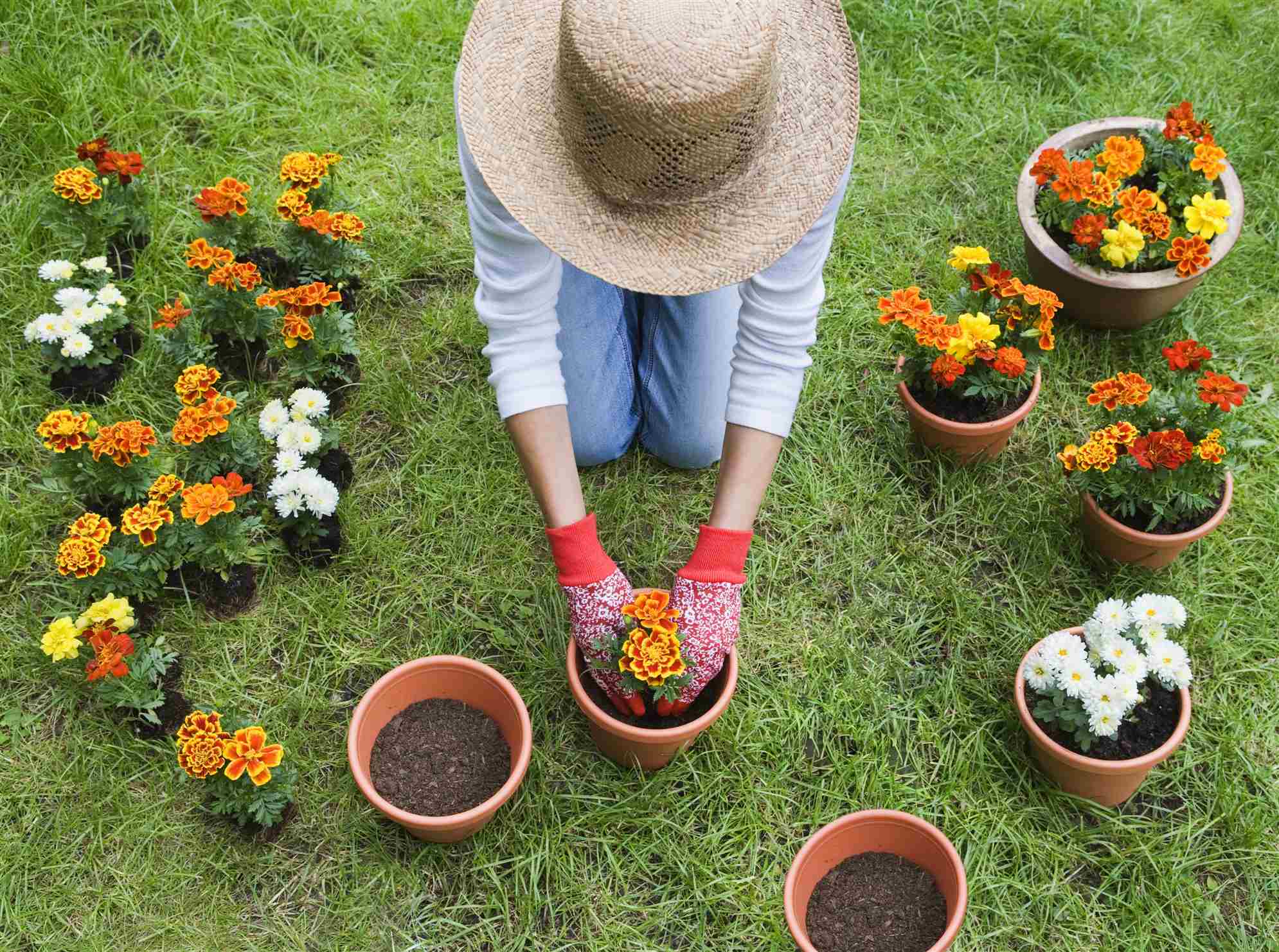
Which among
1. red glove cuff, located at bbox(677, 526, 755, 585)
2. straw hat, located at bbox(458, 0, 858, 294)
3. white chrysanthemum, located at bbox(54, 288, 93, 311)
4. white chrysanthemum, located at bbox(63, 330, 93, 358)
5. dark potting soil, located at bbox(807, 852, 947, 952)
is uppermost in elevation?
straw hat, located at bbox(458, 0, 858, 294)

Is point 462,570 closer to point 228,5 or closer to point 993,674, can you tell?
point 993,674

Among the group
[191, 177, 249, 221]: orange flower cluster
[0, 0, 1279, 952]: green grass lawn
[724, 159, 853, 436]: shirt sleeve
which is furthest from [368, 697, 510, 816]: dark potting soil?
[191, 177, 249, 221]: orange flower cluster

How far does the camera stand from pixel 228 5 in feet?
11.4

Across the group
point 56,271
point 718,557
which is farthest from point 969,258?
point 56,271

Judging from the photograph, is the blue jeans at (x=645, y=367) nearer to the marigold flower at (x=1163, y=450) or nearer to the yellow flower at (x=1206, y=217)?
the marigold flower at (x=1163, y=450)

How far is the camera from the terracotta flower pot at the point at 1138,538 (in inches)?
94.7

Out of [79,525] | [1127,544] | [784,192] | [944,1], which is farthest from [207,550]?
[944,1]

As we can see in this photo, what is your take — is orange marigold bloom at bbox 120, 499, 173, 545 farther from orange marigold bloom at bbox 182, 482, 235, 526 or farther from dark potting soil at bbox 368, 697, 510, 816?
dark potting soil at bbox 368, 697, 510, 816

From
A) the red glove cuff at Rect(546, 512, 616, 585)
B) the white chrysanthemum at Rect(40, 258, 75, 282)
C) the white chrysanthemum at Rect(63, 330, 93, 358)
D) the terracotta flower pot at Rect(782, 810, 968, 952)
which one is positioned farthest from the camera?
the white chrysanthemum at Rect(40, 258, 75, 282)

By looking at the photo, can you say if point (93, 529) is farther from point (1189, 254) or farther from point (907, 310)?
point (1189, 254)

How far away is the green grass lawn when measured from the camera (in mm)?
2109

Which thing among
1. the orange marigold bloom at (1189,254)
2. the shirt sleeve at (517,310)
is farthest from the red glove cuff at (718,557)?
the orange marigold bloom at (1189,254)

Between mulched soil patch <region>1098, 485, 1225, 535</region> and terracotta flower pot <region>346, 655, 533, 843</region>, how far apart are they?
1.42 metres

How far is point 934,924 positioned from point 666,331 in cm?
137
